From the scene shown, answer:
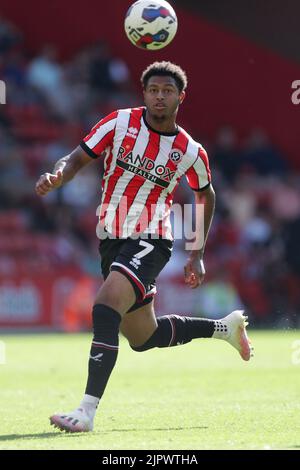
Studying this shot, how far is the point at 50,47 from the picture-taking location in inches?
882

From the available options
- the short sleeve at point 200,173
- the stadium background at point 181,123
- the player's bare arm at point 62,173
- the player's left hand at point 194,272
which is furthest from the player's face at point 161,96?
the stadium background at point 181,123

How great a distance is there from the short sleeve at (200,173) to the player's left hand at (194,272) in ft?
1.71

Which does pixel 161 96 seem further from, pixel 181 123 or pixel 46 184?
pixel 181 123

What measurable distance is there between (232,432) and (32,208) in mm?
13253

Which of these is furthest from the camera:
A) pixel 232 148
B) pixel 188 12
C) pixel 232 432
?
pixel 188 12

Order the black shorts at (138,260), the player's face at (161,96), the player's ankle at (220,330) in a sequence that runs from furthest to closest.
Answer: the player's ankle at (220,330)
the player's face at (161,96)
the black shorts at (138,260)

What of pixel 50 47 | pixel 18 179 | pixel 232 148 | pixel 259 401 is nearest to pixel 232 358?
pixel 259 401

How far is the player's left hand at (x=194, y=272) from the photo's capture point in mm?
7520

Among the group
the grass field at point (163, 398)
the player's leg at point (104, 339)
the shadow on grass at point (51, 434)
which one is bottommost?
the shadow on grass at point (51, 434)

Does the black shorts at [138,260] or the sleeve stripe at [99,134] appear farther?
the sleeve stripe at [99,134]

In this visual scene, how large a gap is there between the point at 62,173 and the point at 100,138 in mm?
441

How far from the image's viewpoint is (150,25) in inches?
310

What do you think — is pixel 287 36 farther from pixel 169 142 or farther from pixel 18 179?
pixel 169 142

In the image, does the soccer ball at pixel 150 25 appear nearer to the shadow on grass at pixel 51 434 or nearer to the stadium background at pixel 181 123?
the shadow on grass at pixel 51 434
